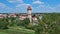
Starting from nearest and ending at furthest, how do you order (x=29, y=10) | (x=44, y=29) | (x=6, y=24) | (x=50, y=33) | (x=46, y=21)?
(x=50, y=33), (x=44, y=29), (x=46, y=21), (x=6, y=24), (x=29, y=10)

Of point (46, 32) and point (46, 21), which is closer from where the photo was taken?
point (46, 32)

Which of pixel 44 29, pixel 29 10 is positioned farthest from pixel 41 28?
pixel 29 10

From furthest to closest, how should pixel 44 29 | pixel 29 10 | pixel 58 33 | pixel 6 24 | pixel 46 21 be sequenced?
pixel 29 10, pixel 6 24, pixel 46 21, pixel 44 29, pixel 58 33

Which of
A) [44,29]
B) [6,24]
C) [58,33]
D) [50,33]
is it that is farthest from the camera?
[6,24]

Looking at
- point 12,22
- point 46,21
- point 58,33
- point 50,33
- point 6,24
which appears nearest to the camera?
point 58,33

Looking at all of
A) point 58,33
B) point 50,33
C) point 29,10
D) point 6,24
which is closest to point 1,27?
point 6,24

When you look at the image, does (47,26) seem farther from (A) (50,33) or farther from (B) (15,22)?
(B) (15,22)

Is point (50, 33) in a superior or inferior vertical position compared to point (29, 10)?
inferior

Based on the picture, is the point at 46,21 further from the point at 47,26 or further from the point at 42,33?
the point at 42,33

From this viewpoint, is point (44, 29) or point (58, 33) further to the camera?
point (44, 29)
